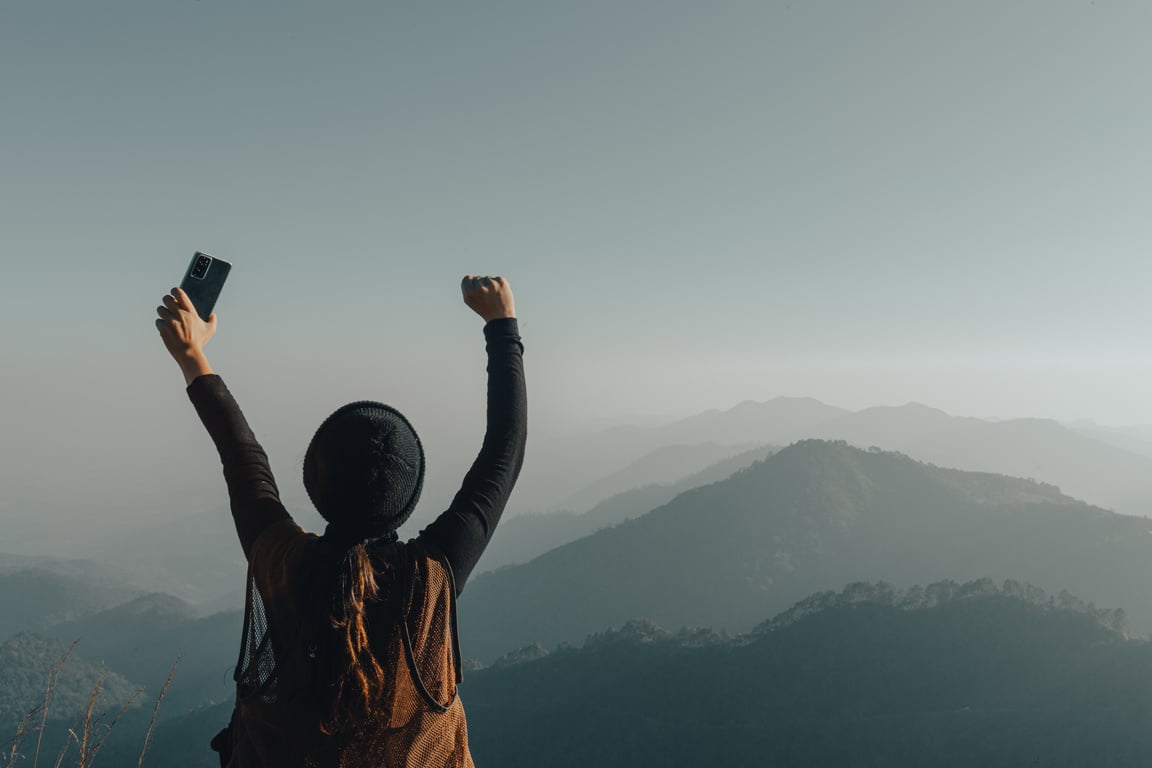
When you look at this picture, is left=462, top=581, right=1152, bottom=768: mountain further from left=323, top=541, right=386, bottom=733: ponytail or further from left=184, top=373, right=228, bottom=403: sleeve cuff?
left=184, top=373, right=228, bottom=403: sleeve cuff

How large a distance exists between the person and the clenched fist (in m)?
0.43

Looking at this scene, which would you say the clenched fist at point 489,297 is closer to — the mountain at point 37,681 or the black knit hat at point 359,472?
the black knit hat at point 359,472

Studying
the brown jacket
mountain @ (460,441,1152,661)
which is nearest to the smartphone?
the brown jacket

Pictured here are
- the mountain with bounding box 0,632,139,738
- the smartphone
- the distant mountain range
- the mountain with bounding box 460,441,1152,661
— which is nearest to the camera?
the smartphone

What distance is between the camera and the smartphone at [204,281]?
2119 mm

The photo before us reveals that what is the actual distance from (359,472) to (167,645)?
18668 cm

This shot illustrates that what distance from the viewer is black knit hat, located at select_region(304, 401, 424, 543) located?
170cm

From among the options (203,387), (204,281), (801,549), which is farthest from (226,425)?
(801,549)

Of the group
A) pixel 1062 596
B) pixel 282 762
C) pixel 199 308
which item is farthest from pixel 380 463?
pixel 1062 596

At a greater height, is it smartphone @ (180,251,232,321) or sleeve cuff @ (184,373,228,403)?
smartphone @ (180,251,232,321)

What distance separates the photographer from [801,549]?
438 feet

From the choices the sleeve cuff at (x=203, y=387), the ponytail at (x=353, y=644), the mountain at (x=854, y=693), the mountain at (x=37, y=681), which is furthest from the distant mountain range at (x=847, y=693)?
the sleeve cuff at (x=203, y=387)

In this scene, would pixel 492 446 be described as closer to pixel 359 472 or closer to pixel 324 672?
pixel 359 472

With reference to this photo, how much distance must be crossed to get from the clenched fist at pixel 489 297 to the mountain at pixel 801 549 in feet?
390
